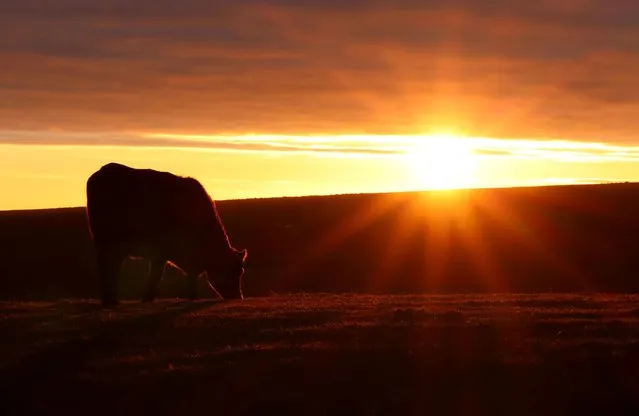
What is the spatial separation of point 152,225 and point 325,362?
915cm

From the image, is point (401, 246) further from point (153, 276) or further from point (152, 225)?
point (152, 225)

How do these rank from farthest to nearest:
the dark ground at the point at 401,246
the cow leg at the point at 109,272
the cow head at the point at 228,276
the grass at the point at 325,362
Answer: the dark ground at the point at 401,246 < the cow head at the point at 228,276 < the cow leg at the point at 109,272 < the grass at the point at 325,362

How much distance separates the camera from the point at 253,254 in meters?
55.8

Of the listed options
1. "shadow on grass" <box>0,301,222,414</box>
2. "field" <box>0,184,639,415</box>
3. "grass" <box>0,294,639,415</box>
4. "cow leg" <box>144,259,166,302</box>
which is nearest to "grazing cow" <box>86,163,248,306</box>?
"cow leg" <box>144,259,166,302</box>

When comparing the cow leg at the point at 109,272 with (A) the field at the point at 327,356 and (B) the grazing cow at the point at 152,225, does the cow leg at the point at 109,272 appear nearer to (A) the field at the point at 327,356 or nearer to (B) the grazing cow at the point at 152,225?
(B) the grazing cow at the point at 152,225

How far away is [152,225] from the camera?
78.8 ft

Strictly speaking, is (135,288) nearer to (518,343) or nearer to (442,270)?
(442,270)

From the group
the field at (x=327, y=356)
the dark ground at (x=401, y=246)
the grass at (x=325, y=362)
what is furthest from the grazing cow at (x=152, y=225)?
the dark ground at (x=401, y=246)

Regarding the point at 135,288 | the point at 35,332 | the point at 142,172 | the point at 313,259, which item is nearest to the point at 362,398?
the point at 35,332

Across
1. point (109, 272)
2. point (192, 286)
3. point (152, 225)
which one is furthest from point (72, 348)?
point (192, 286)

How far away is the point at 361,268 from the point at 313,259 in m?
3.54

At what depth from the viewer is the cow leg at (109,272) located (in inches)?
917

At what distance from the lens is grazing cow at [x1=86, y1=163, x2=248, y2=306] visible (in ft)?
77.8

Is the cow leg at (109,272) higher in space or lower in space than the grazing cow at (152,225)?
lower
